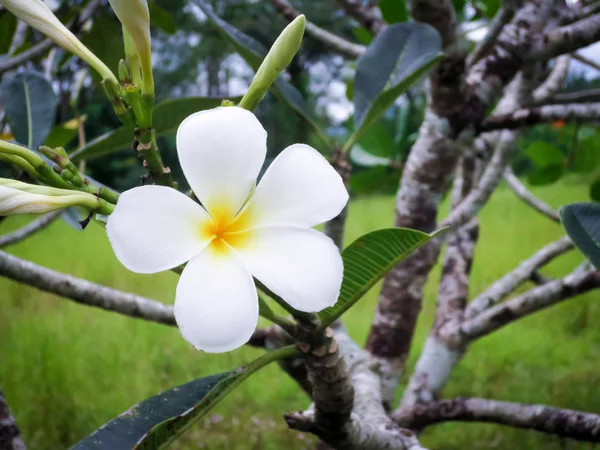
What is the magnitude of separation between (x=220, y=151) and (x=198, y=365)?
1148mm

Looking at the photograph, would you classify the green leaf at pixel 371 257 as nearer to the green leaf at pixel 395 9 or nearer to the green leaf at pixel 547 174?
the green leaf at pixel 395 9

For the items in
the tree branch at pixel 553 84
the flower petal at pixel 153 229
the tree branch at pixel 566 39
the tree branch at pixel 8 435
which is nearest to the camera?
the flower petal at pixel 153 229

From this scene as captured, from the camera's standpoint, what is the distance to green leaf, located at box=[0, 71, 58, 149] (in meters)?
0.53

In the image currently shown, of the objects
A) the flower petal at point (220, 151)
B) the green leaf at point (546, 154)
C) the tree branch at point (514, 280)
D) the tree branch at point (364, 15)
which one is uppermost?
the flower petal at point (220, 151)

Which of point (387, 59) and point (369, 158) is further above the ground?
point (387, 59)

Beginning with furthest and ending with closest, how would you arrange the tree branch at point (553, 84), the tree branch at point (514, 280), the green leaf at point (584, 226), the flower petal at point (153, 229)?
1. the tree branch at point (553, 84)
2. the tree branch at point (514, 280)
3. the green leaf at point (584, 226)
4. the flower petal at point (153, 229)

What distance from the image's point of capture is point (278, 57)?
0.92 feet

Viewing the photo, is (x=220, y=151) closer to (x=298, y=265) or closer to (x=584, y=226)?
(x=298, y=265)

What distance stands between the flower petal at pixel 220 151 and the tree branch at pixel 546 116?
0.49 m

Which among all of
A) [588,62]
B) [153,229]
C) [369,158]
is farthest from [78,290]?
[588,62]

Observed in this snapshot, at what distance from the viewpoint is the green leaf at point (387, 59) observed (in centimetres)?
52

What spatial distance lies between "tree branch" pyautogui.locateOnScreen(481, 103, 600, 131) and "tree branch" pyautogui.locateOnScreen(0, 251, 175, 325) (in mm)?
465

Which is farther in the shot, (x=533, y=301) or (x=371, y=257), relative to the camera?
(x=533, y=301)

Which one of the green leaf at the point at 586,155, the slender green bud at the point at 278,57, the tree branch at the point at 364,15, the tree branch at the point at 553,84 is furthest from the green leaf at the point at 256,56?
the green leaf at the point at 586,155
